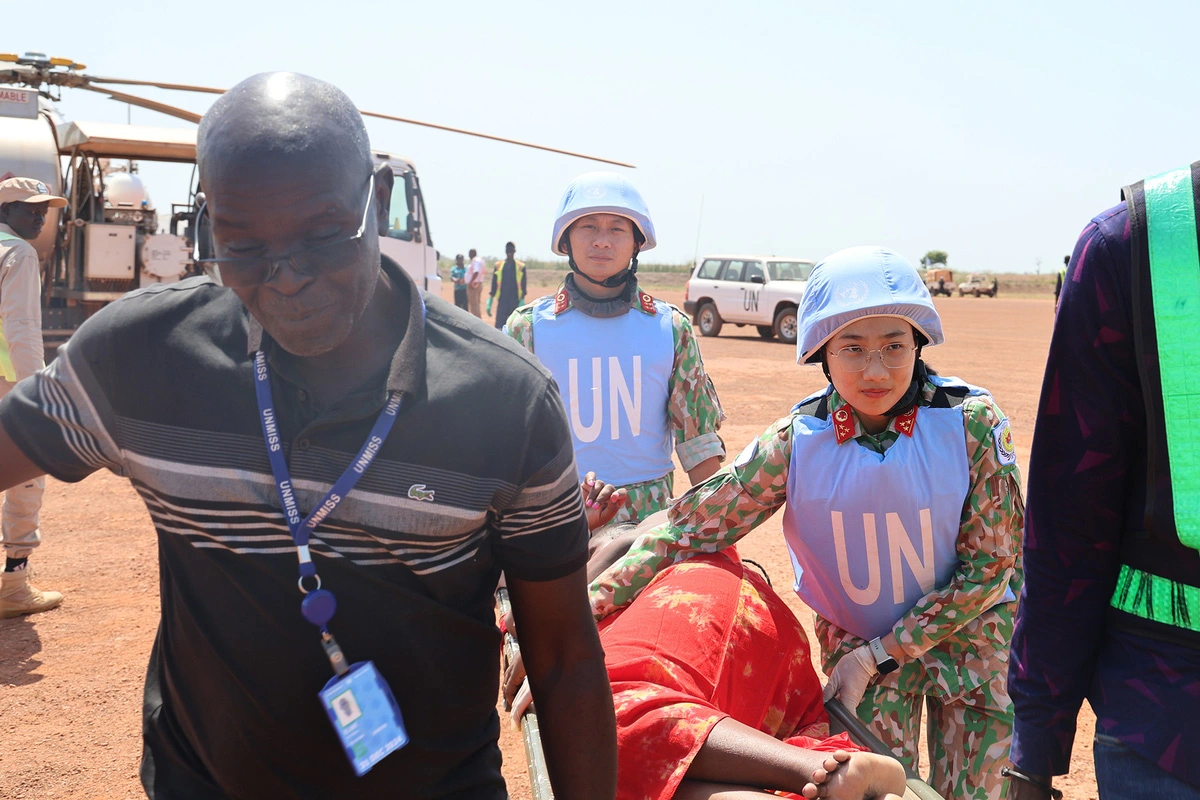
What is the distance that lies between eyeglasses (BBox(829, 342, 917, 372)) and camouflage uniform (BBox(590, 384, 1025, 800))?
0.15 m

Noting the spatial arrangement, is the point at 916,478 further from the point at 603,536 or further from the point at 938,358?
the point at 938,358

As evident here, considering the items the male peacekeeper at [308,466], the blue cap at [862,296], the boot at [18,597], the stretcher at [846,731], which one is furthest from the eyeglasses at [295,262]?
the boot at [18,597]

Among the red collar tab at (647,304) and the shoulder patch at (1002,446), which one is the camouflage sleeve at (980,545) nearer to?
the shoulder patch at (1002,446)

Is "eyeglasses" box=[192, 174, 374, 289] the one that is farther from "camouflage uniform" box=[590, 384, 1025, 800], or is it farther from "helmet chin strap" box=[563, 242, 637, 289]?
"helmet chin strap" box=[563, 242, 637, 289]

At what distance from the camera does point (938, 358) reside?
793 inches

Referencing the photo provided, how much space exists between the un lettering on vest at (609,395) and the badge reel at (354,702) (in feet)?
8.51

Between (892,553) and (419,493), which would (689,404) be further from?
(419,493)

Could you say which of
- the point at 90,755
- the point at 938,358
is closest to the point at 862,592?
the point at 90,755

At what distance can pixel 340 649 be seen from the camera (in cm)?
146

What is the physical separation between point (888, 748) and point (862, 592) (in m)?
0.40

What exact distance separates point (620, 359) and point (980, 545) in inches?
64.1

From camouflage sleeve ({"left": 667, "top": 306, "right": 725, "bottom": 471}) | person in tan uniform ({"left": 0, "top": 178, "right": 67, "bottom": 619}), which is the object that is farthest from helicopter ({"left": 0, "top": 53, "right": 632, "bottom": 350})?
camouflage sleeve ({"left": 667, "top": 306, "right": 725, "bottom": 471})

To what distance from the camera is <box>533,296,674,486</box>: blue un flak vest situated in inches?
159

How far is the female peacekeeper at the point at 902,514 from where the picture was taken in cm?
280
